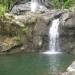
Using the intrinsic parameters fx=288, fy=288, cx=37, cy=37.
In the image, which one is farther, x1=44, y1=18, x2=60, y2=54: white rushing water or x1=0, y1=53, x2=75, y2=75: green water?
x1=44, y1=18, x2=60, y2=54: white rushing water

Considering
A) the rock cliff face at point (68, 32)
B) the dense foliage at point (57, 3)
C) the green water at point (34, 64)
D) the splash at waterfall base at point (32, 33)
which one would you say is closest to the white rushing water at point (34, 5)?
the dense foliage at point (57, 3)

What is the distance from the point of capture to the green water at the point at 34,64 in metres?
22.9

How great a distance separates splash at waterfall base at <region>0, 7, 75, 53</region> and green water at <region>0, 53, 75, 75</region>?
2238 mm

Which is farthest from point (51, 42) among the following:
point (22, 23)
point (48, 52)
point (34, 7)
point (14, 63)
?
point (34, 7)

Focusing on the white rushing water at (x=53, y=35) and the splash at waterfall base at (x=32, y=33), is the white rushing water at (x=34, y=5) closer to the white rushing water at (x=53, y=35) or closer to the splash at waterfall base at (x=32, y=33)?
the white rushing water at (x=53, y=35)

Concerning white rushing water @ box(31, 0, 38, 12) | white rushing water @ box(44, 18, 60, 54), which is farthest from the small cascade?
white rushing water @ box(44, 18, 60, 54)

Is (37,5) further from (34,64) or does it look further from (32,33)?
(34,64)

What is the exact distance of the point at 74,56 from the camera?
30578mm

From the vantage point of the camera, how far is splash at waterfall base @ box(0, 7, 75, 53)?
34062 mm

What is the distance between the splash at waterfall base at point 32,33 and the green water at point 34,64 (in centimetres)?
224

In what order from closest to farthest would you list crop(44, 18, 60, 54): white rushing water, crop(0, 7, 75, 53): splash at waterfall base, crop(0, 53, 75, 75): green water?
crop(0, 53, 75, 75): green water < crop(0, 7, 75, 53): splash at waterfall base < crop(44, 18, 60, 54): white rushing water

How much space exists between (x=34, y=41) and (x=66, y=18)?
477 cm

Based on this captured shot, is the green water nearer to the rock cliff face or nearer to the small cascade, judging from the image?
the rock cliff face

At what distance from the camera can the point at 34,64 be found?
26.5m
